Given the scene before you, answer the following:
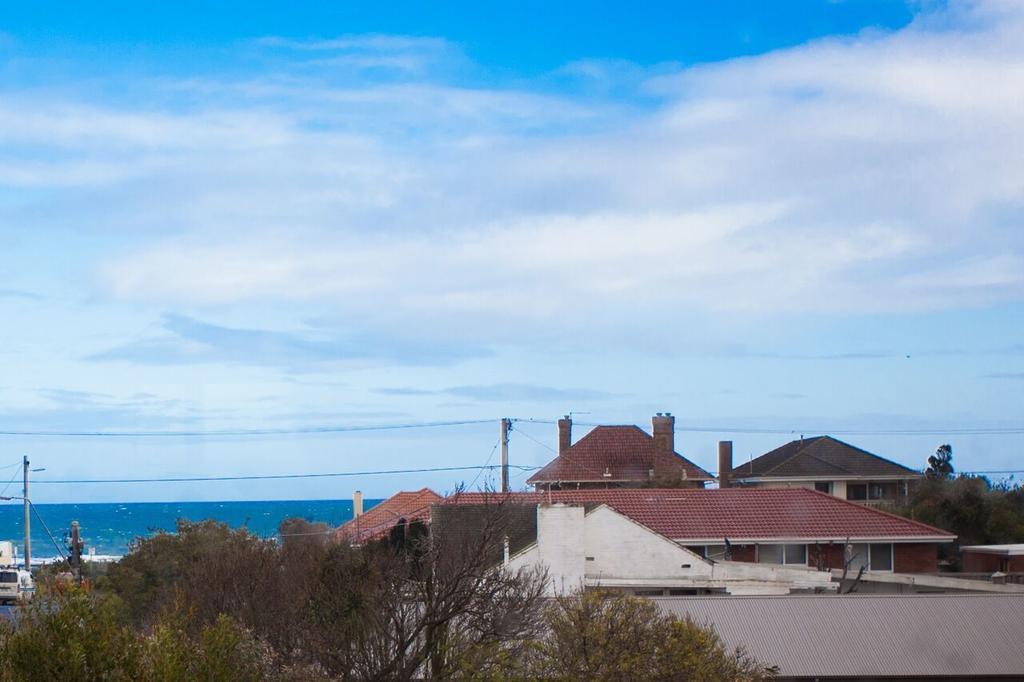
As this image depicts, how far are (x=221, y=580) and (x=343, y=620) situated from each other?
359 inches

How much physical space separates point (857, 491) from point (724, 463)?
1093cm

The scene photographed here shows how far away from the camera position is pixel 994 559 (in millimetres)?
48125

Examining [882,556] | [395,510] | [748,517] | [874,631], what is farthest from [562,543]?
[395,510]

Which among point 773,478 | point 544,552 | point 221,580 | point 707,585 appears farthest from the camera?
point 773,478

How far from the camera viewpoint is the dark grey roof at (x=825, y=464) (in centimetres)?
7131

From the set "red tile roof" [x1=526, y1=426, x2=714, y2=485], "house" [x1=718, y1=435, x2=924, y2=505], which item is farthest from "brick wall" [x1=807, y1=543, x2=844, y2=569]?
"house" [x1=718, y1=435, x2=924, y2=505]

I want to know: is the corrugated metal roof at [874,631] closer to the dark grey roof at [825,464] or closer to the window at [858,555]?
the window at [858,555]

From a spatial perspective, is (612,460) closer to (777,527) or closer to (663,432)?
(663,432)

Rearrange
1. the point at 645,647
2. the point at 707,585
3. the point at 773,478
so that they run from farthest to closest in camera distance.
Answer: the point at 773,478
the point at 707,585
the point at 645,647

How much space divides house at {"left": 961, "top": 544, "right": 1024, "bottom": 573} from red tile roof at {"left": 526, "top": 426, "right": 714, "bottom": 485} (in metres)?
19.5

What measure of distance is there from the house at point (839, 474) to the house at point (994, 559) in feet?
61.3

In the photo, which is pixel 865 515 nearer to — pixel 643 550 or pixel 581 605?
pixel 643 550

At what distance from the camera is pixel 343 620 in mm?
19359

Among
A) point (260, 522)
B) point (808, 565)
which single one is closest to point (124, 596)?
point (808, 565)
